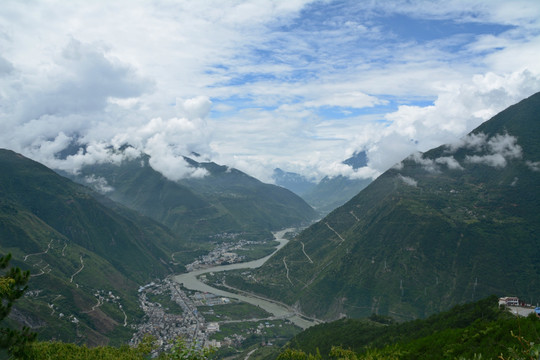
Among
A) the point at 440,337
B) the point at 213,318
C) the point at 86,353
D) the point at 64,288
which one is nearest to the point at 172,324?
the point at 213,318

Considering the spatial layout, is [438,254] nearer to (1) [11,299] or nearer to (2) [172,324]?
(2) [172,324]

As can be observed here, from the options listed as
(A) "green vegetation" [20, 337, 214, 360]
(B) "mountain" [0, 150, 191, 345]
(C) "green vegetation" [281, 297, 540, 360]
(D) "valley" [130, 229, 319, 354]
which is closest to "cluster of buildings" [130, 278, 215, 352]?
(D) "valley" [130, 229, 319, 354]

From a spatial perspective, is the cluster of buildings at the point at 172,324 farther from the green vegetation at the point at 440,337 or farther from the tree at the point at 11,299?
the tree at the point at 11,299

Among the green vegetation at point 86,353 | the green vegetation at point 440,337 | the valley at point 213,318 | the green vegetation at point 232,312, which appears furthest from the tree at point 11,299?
the green vegetation at point 232,312

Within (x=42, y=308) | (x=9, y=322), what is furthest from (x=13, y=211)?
(x=9, y=322)

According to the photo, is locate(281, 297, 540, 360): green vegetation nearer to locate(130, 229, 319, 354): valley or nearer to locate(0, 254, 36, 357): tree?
locate(0, 254, 36, 357): tree

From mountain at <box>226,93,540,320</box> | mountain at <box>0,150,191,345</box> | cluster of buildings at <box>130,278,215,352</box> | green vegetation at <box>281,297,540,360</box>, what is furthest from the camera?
mountain at <box>226,93,540,320</box>

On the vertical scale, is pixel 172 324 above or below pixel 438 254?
below
